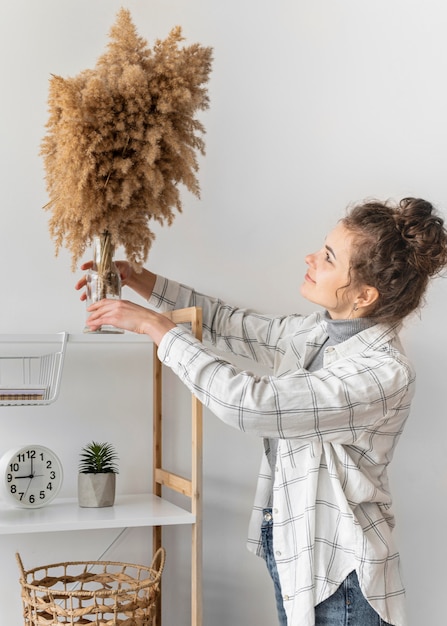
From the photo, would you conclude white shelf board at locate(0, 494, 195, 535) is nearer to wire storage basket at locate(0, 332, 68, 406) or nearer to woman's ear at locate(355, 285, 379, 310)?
wire storage basket at locate(0, 332, 68, 406)

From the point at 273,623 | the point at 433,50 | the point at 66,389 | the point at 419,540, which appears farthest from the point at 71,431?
the point at 433,50

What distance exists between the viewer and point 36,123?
176cm

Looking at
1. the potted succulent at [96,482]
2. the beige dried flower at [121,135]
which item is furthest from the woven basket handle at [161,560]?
the beige dried flower at [121,135]

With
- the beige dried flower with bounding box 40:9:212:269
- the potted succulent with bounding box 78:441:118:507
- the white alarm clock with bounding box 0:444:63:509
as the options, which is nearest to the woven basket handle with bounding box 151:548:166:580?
the potted succulent with bounding box 78:441:118:507

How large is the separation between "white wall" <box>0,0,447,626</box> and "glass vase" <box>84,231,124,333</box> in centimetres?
31

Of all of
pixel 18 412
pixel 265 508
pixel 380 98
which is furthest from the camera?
pixel 380 98

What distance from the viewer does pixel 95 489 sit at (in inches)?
61.9

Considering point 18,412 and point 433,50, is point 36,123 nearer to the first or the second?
point 18,412

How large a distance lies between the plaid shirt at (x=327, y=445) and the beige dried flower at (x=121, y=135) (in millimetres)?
254

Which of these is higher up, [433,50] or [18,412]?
[433,50]

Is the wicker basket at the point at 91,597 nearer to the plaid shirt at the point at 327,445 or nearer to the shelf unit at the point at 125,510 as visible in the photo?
the shelf unit at the point at 125,510

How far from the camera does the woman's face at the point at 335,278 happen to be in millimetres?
1400

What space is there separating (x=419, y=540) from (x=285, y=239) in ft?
2.51

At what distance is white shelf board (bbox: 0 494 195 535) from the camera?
1403 millimetres
